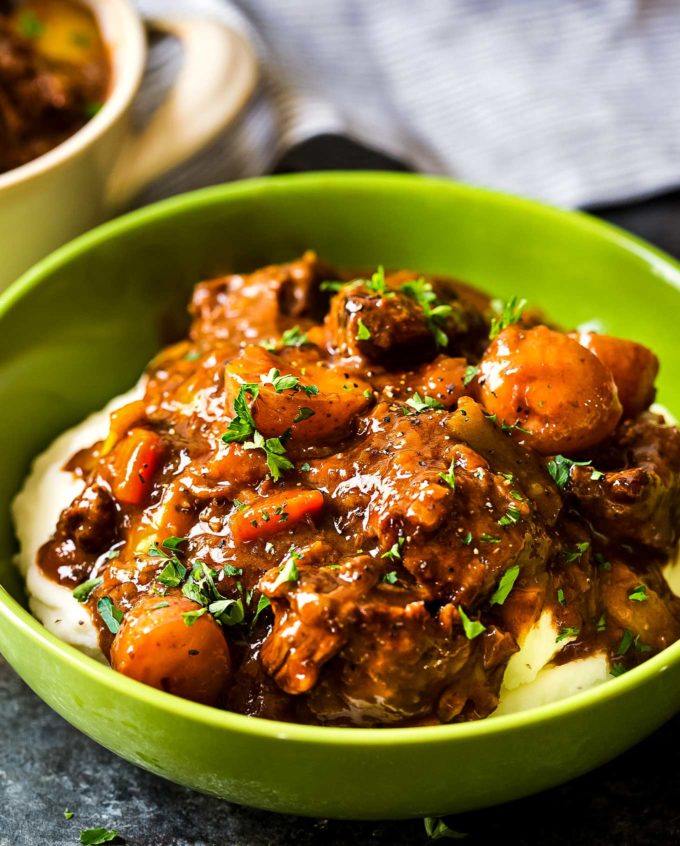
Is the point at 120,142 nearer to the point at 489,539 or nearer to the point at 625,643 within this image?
the point at 489,539

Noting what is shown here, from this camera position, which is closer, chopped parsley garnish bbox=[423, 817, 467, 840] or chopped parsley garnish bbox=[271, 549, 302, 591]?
chopped parsley garnish bbox=[271, 549, 302, 591]

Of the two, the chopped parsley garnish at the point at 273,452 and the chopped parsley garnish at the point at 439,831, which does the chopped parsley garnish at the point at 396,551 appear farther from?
the chopped parsley garnish at the point at 439,831

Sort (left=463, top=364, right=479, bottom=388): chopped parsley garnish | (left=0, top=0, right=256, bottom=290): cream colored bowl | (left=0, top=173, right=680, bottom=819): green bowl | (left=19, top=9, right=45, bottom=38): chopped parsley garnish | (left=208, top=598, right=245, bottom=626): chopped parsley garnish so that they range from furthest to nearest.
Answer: (left=19, top=9, right=45, bottom=38): chopped parsley garnish < (left=0, top=0, right=256, bottom=290): cream colored bowl < (left=463, top=364, right=479, bottom=388): chopped parsley garnish < (left=208, top=598, right=245, bottom=626): chopped parsley garnish < (left=0, top=173, right=680, bottom=819): green bowl

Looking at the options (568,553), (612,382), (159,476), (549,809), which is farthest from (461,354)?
(549,809)

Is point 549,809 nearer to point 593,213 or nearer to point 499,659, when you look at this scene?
point 499,659

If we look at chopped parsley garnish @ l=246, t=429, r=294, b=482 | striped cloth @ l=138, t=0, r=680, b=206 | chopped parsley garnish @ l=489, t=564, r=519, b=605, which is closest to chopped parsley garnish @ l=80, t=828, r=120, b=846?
chopped parsley garnish @ l=246, t=429, r=294, b=482

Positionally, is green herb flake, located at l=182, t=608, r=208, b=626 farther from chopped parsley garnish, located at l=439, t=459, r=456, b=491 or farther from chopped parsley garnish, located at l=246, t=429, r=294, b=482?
chopped parsley garnish, located at l=439, t=459, r=456, b=491
